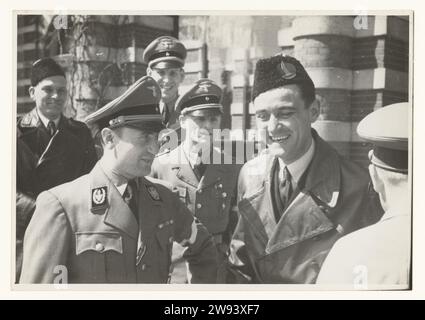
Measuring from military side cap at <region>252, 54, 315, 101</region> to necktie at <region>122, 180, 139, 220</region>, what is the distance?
4.16ft

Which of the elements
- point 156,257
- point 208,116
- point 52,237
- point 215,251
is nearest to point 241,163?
point 208,116

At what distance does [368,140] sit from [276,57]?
1058 millimetres

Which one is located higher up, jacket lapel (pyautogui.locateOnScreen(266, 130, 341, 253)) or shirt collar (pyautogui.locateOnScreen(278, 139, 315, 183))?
shirt collar (pyautogui.locateOnScreen(278, 139, 315, 183))

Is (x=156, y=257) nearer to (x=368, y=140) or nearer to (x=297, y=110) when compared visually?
(x=297, y=110)

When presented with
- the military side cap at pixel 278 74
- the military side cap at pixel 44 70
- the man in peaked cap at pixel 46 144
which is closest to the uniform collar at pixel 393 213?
the military side cap at pixel 278 74

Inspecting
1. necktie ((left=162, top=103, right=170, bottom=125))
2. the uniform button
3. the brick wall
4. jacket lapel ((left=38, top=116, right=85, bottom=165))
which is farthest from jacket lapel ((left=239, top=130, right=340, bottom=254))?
jacket lapel ((left=38, top=116, right=85, bottom=165))

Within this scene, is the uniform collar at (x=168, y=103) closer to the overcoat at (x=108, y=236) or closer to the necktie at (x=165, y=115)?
the necktie at (x=165, y=115)

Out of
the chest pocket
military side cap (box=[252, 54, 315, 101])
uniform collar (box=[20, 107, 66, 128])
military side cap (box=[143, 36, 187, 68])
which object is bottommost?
the chest pocket

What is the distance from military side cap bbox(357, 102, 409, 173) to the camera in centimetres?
473

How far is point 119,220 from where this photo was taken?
15.3 feet

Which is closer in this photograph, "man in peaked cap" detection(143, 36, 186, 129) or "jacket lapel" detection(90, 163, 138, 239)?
"jacket lapel" detection(90, 163, 138, 239)

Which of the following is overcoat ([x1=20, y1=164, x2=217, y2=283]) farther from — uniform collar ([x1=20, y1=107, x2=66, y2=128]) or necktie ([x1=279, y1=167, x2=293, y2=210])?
necktie ([x1=279, y1=167, x2=293, y2=210])

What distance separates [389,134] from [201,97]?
64.6 inches

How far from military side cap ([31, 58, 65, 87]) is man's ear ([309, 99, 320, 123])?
216cm
